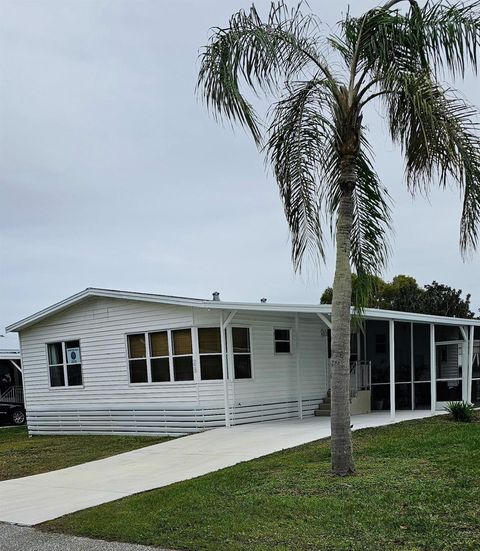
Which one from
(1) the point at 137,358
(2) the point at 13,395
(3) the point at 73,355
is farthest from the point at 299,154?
(2) the point at 13,395

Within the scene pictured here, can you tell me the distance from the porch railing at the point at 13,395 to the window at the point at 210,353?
13.3m

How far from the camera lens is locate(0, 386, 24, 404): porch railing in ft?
81.0

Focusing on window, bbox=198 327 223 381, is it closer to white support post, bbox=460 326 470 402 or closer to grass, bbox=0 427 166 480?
grass, bbox=0 427 166 480

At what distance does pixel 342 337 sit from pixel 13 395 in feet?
67.7

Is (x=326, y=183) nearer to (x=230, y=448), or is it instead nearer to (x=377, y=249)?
(x=377, y=249)

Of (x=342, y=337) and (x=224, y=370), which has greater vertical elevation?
(x=342, y=337)

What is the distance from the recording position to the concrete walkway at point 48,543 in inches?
220

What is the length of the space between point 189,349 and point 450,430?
6.40m

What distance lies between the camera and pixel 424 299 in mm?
34562

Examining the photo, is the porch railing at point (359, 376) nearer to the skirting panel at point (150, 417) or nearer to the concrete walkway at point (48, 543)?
the skirting panel at point (150, 417)

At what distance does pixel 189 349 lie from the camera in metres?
14.9

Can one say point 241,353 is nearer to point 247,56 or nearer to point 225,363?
point 225,363

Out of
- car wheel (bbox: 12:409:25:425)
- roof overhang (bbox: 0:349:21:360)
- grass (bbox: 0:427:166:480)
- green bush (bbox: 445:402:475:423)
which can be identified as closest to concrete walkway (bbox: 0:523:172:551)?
grass (bbox: 0:427:166:480)

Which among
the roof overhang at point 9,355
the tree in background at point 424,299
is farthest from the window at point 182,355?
the tree in background at point 424,299
